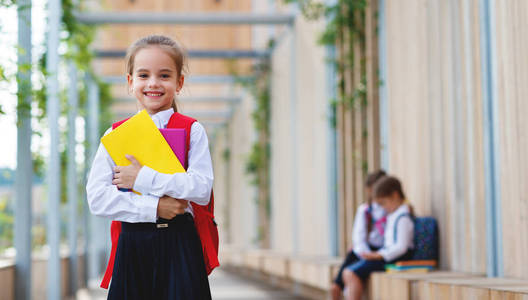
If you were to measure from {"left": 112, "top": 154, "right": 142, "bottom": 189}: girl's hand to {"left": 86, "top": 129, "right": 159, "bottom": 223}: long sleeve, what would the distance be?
0.02 m

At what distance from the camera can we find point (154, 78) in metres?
2.10

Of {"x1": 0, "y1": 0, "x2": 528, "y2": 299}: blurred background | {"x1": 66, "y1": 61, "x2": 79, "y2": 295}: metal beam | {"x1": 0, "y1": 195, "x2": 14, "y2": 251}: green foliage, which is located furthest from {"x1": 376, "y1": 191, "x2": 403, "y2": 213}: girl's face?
{"x1": 66, "y1": 61, "x2": 79, "y2": 295}: metal beam

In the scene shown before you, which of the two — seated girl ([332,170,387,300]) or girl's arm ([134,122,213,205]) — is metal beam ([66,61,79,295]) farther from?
girl's arm ([134,122,213,205])

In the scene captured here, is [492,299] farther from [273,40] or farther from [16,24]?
[273,40]

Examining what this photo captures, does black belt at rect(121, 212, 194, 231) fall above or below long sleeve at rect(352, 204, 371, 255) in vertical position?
above

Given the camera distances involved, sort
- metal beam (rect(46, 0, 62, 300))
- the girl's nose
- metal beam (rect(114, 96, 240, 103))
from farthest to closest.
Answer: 1. metal beam (rect(114, 96, 240, 103))
2. metal beam (rect(46, 0, 62, 300))
3. the girl's nose

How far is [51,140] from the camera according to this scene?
6.17 meters

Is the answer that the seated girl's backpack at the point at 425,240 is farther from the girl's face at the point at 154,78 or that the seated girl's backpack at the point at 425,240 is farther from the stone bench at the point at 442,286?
the girl's face at the point at 154,78

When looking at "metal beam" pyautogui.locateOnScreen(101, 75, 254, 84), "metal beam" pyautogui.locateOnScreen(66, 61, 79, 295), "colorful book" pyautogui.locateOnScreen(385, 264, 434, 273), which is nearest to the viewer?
"colorful book" pyautogui.locateOnScreen(385, 264, 434, 273)

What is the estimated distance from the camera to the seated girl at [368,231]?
5.12m

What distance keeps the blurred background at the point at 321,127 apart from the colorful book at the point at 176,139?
26 cm

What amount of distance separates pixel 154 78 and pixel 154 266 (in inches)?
20.1

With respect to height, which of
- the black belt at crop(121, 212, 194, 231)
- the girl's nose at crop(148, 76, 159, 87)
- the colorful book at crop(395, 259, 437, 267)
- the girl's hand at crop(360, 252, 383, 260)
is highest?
the girl's nose at crop(148, 76, 159, 87)

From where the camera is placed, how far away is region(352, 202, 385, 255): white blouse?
5109 millimetres
